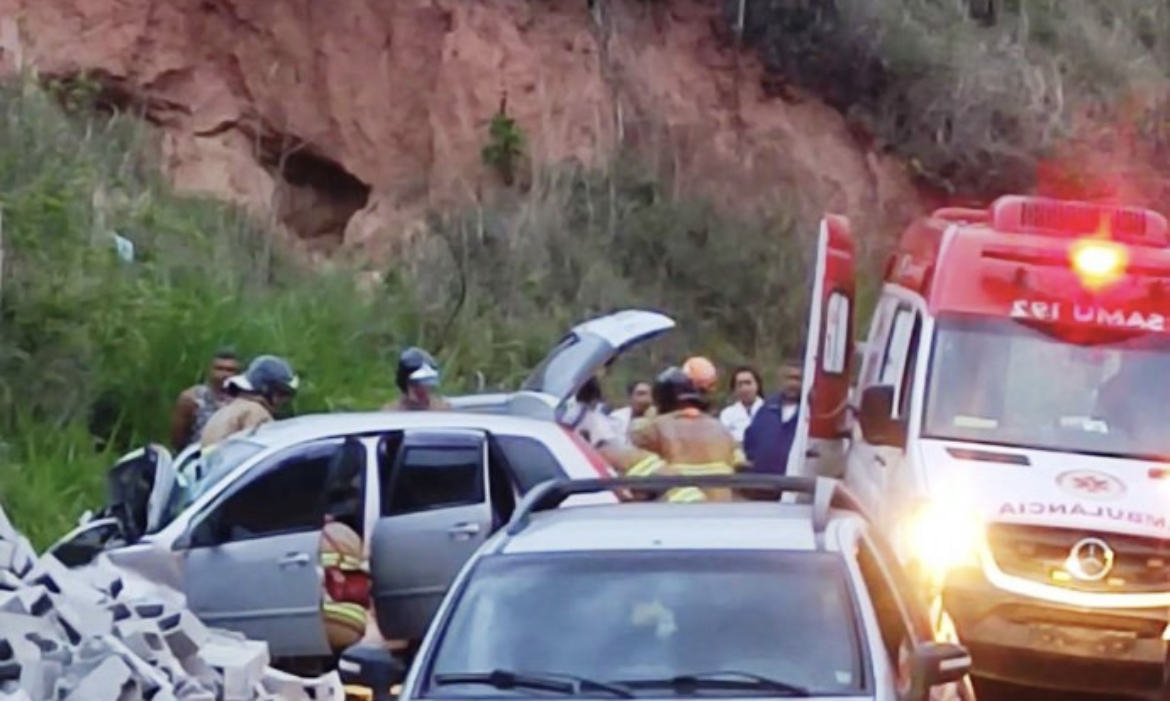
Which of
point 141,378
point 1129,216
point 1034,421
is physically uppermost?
point 1129,216

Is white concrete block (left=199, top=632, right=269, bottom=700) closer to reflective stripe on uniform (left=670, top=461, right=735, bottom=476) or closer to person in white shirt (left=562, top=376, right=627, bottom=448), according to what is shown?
reflective stripe on uniform (left=670, top=461, right=735, bottom=476)

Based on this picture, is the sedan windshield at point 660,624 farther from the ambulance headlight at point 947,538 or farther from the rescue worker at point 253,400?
the rescue worker at point 253,400

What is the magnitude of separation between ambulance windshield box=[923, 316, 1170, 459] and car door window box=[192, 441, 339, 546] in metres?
3.02

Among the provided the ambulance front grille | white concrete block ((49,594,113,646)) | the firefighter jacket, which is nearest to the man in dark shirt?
the firefighter jacket

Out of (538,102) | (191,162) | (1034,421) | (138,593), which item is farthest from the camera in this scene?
(538,102)

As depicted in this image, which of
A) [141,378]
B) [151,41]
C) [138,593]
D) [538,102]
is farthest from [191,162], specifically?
[138,593]

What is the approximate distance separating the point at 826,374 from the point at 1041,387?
198cm

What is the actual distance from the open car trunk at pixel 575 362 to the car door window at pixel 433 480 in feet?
2.90

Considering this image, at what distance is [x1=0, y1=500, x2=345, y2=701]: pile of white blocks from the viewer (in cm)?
945

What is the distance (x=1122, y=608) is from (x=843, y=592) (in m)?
4.45

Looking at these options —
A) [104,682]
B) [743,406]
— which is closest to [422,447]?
[104,682]

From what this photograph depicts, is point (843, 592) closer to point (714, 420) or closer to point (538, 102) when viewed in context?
point (714, 420)

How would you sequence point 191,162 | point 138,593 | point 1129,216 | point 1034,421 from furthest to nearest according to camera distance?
point 191,162, point 1129,216, point 1034,421, point 138,593

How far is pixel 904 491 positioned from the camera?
37.3ft
